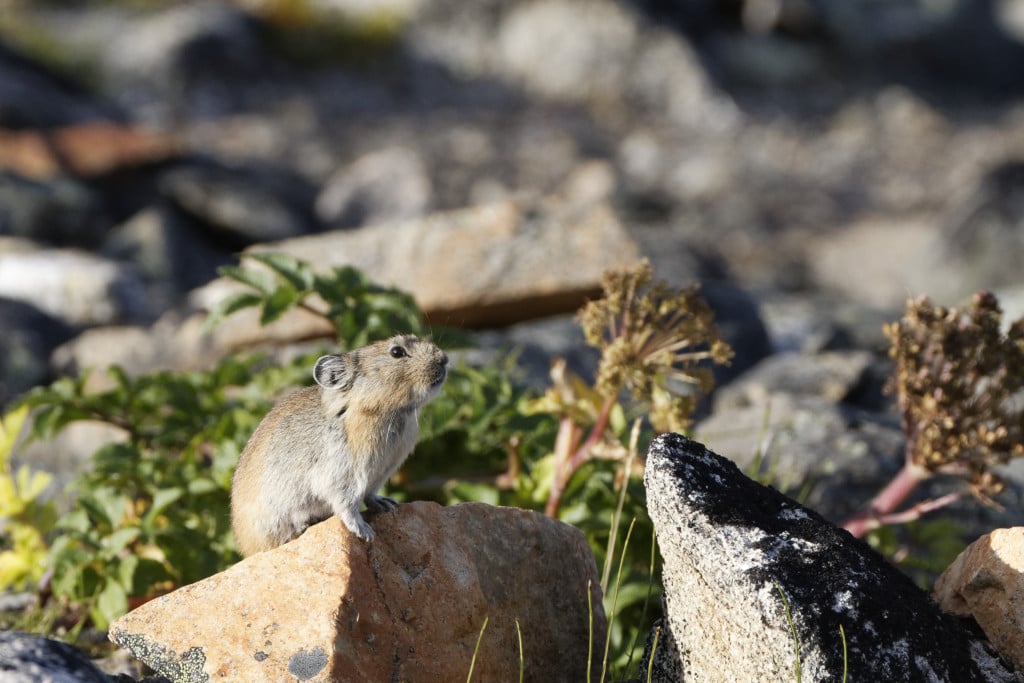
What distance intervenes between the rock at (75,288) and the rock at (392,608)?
794cm

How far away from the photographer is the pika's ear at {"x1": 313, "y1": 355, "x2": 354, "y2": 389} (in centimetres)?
457

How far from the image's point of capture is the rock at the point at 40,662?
353 cm

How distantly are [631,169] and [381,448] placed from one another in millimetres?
17989

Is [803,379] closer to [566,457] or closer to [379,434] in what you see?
[566,457]

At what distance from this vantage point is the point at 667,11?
87.9 feet

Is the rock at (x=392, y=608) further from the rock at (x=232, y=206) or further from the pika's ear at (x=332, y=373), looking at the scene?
the rock at (x=232, y=206)

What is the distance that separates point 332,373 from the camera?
458 cm

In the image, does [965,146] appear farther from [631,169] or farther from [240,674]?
[240,674]

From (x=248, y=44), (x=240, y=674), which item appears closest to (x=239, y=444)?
(x=240, y=674)

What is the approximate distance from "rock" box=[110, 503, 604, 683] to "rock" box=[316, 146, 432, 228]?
41.8ft

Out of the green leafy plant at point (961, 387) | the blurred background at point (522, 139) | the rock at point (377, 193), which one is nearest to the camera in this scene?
the green leafy plant at point (961, 387)

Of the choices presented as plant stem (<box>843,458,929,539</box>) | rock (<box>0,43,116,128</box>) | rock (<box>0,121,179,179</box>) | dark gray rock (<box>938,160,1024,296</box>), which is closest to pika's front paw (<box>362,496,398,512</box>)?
plant stem (<box>843,458,929,539</box>)

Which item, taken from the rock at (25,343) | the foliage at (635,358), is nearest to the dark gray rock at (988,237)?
the foliage at (635,358)

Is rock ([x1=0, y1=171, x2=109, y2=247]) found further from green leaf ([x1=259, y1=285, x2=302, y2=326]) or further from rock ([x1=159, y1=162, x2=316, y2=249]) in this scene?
green leaf ([x1=259, y1=285, x2=302, y2=326])
